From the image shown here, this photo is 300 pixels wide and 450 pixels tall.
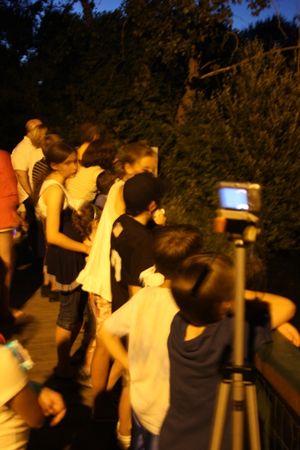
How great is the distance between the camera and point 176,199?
31.8 ft

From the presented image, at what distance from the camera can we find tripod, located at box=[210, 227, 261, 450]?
218cm

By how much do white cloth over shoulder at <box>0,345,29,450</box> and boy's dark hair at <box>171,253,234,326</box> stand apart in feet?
2.05

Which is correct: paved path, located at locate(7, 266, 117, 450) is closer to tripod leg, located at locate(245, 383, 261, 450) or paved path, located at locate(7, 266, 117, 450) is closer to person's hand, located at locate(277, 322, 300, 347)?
person's hand, located at locate(277, 322, 300, 347)

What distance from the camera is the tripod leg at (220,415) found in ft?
7.80

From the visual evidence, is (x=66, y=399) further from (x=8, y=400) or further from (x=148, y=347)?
(x=8, y=400)

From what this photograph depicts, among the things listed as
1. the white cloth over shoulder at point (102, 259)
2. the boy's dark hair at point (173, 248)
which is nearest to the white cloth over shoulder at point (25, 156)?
the white cloth over shoulder at point (102, 259)

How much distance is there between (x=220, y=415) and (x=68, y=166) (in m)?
3.36

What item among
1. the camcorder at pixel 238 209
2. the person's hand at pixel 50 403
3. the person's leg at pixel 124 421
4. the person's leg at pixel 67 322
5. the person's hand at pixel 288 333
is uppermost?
the camcorder at pixel 238 209

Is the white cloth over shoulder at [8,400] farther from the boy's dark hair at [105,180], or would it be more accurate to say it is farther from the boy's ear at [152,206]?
the boy's dark hair at [105,180]

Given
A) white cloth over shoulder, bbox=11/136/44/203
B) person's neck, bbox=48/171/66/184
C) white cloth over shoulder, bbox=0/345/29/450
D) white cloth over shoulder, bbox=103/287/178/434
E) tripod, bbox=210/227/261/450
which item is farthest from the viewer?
white cloth over shoulder, bbox=11/136/44/203

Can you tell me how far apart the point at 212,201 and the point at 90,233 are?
4.75 metres

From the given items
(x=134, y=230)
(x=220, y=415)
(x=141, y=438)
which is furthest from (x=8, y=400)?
(x=134, y=230)

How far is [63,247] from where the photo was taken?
5.39 m

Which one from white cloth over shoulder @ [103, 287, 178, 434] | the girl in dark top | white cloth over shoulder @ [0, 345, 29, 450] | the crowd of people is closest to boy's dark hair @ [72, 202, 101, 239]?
the crowd of people
